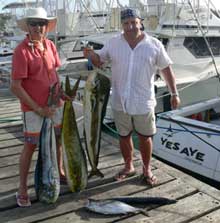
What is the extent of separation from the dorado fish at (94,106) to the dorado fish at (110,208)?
1.47 ft

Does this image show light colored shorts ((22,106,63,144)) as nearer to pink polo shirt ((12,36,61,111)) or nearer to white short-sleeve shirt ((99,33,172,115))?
pink polo shirt ((12,36,61,111))

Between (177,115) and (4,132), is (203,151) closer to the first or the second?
(177,115)

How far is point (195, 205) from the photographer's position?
123 inches

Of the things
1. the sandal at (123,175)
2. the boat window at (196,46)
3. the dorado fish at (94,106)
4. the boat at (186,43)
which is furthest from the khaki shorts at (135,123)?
the boat window at (196,46)

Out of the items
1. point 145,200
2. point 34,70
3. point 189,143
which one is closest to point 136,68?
point 34,70

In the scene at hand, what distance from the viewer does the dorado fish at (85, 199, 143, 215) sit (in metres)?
2.97

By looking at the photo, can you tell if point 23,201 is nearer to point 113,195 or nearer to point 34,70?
point 113,195

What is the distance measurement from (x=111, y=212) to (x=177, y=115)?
10.4 feet

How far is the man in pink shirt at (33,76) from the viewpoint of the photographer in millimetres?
2787

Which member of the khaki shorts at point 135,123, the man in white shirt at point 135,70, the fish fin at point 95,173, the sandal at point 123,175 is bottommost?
the sandal at point 123,175

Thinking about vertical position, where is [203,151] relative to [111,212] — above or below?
below

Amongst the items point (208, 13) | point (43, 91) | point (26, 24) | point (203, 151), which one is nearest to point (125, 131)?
point (43, 91)

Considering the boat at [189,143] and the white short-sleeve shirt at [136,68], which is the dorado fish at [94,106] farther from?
the boat at [189,143]

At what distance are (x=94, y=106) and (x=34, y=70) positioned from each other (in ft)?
2.07
